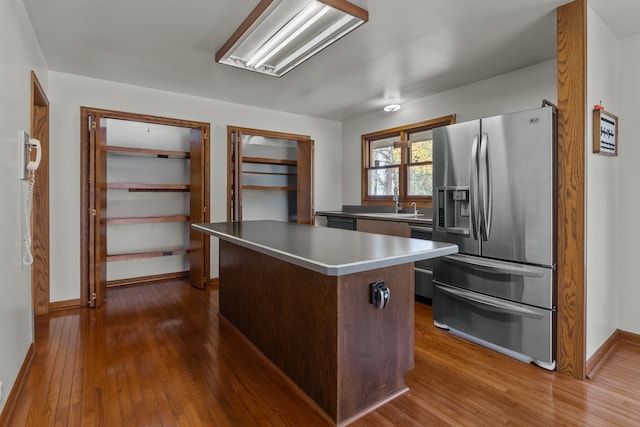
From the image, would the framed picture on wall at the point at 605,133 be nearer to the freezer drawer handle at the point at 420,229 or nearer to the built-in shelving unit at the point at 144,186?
the freezer drawer handle at the point at 420,229

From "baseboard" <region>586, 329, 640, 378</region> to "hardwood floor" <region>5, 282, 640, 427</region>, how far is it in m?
0.04

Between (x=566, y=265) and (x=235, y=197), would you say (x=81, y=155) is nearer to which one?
(x=235, y=197)

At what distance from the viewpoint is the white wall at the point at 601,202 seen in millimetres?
2264

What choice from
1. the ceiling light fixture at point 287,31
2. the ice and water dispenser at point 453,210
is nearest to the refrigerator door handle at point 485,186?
the ice and water dispenser at point 453,210

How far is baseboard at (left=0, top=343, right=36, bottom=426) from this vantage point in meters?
1.72

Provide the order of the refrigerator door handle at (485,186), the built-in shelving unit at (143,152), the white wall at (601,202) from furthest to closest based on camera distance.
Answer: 1. the built-in shelving unit at (143,152)
2. the refrigerator door handle at (485,186)
3. the white wall at (601,202)

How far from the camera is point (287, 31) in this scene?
2.29m

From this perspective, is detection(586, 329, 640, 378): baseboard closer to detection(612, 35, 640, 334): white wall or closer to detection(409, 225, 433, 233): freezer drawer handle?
detection(612, 35, 640, 334): white wall

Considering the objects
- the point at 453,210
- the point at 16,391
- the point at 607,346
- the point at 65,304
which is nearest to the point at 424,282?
the point at 453,210

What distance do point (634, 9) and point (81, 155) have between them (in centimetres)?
505

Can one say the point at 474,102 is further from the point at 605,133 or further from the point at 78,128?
the point at 78,128

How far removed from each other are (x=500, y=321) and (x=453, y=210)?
0.94 metres

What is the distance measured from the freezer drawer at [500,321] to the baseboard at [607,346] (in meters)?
0.26

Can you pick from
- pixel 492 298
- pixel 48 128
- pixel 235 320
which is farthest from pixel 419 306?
pixel 48 128
